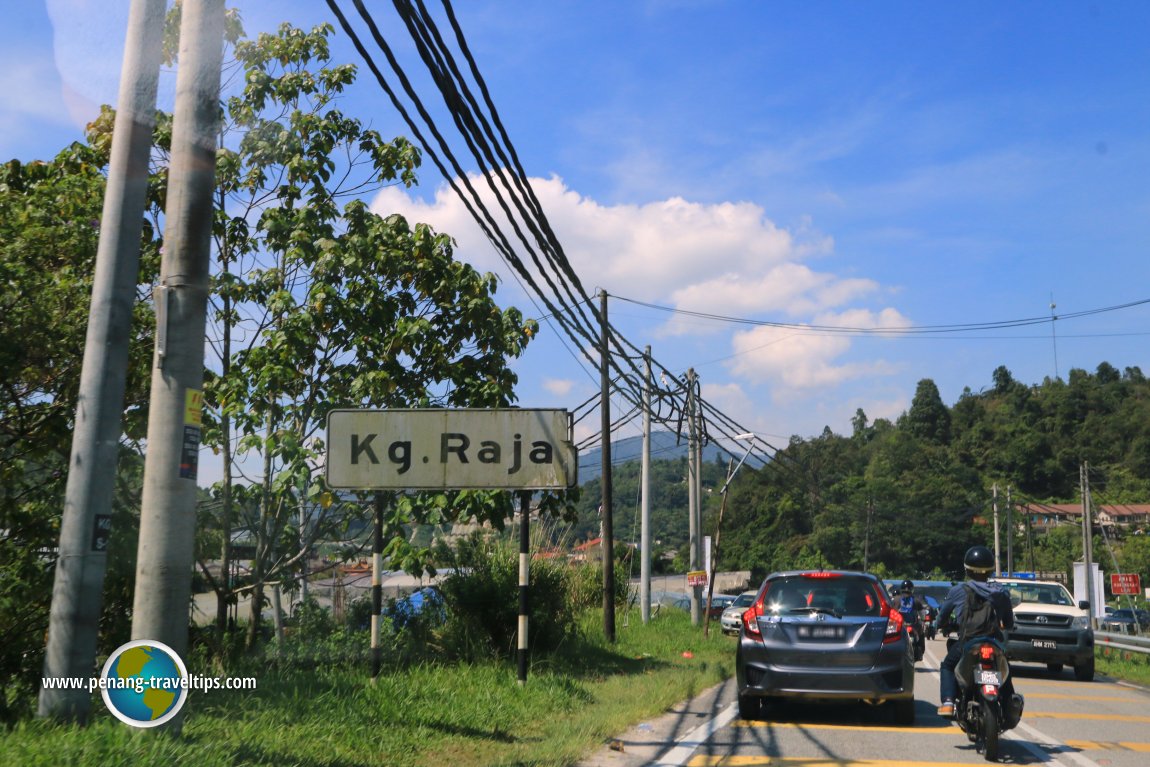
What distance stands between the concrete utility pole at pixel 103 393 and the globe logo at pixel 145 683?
0.57 feet

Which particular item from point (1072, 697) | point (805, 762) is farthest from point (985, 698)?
point (1072, 697)

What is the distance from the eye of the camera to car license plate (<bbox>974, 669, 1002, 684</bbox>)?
846 cm

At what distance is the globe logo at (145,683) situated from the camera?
20.2 feet

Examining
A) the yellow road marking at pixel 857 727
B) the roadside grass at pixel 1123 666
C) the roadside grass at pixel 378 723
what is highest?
the roadside grass at pixel 378 723

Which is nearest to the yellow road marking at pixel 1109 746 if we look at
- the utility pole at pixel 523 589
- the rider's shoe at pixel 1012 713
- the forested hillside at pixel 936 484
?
the rider's shoe at pixel 1012 713

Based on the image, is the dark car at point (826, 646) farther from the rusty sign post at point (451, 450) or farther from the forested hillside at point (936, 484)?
A: the forested hillside at point (936, 484)

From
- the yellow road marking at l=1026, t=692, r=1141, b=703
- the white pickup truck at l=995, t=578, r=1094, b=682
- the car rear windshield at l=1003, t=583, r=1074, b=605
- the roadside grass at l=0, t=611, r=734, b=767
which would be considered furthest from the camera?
the car rear windshield at l=1003, t=583, r=1074, b=605

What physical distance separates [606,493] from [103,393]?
18.2m

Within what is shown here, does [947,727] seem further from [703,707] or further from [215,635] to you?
[215,635]

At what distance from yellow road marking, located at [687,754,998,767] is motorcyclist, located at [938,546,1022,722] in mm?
935

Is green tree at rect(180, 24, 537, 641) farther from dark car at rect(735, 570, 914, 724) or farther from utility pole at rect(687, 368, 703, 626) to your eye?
utility pole at rect(687, 368, 703, 626)

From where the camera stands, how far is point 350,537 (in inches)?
516

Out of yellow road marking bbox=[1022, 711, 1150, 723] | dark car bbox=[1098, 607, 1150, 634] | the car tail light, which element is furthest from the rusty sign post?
dark car bbox=[1098, 607, 1150, 634]

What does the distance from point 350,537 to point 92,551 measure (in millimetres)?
7054
